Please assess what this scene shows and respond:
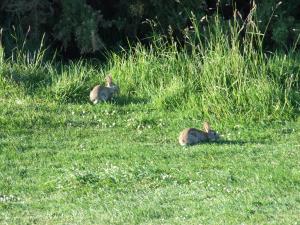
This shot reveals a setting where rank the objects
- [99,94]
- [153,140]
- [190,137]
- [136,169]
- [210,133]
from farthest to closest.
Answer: [99,94], [153,140], [210,133], [190,137], [136,169]

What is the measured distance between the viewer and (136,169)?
10500 mm

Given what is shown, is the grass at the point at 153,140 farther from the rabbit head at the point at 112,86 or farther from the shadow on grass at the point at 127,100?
the rabbit head at the point at 112,86

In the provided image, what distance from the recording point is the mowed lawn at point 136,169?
29.6ft

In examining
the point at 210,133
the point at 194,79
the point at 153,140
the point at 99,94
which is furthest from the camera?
the point at 194,79

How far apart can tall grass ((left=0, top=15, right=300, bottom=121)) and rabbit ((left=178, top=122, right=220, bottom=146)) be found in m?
1.30

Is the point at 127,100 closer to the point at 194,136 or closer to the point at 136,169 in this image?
the point at 194,136

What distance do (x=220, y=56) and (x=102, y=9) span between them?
15.6 ft

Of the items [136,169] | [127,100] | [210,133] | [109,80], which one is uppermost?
A: [136,169]

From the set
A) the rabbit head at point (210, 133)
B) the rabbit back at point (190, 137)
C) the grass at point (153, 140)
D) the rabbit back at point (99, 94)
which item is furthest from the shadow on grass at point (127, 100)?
the rabbit back at point (190, 137)

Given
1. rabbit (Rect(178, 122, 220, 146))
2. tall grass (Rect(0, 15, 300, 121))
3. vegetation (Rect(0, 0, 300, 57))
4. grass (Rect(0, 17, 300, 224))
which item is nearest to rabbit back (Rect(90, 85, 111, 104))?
grass (Rect(0, 17, 300, 224))

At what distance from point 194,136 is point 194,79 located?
9.20 feet

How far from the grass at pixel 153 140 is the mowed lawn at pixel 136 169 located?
15 millimetres

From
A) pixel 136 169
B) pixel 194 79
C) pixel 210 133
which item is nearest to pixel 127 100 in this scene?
pixel 194 79

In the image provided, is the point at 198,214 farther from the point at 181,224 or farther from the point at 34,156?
the point at 34,156
